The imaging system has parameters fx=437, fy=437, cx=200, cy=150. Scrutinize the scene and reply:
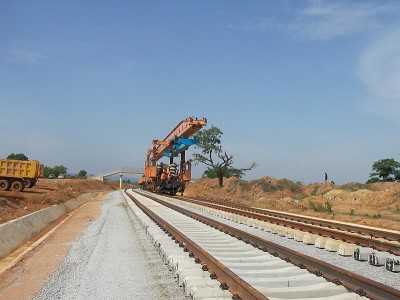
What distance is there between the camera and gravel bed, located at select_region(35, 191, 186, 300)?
20.8 ft

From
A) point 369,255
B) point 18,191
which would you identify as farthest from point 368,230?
point 18,191

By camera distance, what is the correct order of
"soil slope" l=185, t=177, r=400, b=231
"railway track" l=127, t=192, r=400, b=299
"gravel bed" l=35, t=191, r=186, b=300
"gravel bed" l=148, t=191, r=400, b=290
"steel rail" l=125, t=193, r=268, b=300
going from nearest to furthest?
"steel rail" l=125, t=193, r=268, b=300 < "railway track" l=127, t=192, r=400, b=299 < "gravel bed" l=35, t=191, r=186, b=300 < "gravel bed" l=148, t=191, r=400, b=290 < "soil slope" l=185, t=177, r=400, b=231

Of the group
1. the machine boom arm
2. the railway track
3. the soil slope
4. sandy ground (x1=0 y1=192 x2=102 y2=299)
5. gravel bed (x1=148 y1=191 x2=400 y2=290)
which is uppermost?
the machine boom arm

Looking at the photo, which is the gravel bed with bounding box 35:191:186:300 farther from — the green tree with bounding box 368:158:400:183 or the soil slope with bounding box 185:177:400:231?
the green tree with bounding box 368:158:400:183

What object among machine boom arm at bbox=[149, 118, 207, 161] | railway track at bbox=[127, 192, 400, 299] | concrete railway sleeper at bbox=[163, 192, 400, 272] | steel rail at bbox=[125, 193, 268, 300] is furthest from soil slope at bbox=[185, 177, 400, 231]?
steel rail at bbox=[125, 193, 268, 300]

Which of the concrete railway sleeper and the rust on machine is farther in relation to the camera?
the rust on machine

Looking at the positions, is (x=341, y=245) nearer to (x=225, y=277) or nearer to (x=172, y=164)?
(x=225, y=277)

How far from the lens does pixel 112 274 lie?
24.8 feet

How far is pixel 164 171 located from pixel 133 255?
3165cm

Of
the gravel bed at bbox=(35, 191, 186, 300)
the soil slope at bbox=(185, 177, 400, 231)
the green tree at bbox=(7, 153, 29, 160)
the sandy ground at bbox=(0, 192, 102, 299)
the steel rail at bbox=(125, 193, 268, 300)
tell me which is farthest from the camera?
the green tree at bbox=(7, 153, 29, 160)

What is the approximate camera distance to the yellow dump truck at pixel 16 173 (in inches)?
1296

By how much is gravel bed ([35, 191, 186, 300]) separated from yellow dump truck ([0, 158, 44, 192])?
78.7 feet

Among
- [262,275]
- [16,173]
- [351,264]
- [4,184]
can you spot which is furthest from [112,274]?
[16,173]

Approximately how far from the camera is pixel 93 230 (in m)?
14.3
